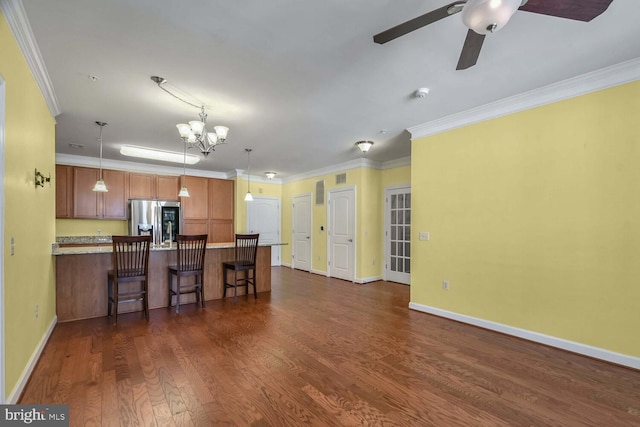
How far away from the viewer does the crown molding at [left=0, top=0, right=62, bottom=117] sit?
1717 millimetres

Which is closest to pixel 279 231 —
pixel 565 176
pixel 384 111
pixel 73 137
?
pixel 73 137

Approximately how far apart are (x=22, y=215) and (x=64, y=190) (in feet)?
13.7

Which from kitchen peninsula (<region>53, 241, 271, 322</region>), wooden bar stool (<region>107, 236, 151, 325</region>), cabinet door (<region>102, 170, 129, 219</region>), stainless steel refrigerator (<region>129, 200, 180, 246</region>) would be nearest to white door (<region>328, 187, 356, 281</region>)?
kitchen peninsula (<region>53, 241, 271, 322</region>)

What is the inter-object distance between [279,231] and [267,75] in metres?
5.87

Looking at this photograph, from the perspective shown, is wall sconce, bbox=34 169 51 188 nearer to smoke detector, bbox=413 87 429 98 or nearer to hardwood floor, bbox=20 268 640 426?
hardwood floor, bbox=20 268 640 426

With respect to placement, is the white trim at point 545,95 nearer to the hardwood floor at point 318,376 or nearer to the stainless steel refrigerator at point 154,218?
the hardwood floor at point 318,376

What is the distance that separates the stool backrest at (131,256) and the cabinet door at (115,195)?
2656 millimetres

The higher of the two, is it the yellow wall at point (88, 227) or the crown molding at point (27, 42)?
the crown molding at point (27, 42)

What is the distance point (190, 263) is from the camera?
160 inches

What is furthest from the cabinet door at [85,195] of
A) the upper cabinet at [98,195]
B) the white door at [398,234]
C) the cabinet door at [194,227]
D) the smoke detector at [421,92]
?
the smoke detector at [421,92]

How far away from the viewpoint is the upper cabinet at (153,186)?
604 cm

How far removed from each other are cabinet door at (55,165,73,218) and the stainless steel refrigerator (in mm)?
971

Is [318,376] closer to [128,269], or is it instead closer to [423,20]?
[423,20]

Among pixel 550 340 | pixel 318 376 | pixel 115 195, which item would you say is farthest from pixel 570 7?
pixel 115 195
